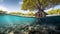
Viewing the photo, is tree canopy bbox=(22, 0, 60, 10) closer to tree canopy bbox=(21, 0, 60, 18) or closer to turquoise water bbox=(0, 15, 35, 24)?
tree canopy bbox=(21, 0, 60, 18)

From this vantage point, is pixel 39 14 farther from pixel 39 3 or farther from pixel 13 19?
pixel 13 19

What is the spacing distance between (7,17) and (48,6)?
1.40 ft

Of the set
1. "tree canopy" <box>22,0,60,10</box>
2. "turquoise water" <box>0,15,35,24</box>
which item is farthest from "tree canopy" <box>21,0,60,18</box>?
"turquoise water" <box>0,15,35,24</box>

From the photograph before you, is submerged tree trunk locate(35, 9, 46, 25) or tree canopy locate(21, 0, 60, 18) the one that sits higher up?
tree canopy locate(21, 0, 60, 18)

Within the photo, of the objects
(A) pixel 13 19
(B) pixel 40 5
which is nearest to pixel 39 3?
(B) pixel 40 5

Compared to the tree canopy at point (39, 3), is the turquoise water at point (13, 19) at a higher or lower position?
lower

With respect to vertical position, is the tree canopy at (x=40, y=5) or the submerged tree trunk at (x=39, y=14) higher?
the tree canopy at (x=40, y=5)

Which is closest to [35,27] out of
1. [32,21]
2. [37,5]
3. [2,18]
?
[32,21]

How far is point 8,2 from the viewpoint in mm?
1403

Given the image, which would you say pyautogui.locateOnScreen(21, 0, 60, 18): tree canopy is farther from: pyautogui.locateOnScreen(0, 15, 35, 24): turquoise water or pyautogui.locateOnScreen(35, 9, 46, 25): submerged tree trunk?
pyautogui.locateOnScreen(0, 15, 35, 24): turquoise water

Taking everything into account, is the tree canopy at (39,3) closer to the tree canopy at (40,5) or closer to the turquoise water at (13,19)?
the tree canopy at (40,5)

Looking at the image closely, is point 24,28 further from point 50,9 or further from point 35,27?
point 50,9

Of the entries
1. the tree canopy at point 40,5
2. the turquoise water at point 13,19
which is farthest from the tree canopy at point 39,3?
the turquoise water at point 13,19

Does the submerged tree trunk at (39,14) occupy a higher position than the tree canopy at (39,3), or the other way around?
the tree canopy at (39,3)
